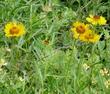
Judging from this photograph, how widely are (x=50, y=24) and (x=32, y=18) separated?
0.13 m

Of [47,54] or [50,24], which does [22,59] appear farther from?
[50,24]

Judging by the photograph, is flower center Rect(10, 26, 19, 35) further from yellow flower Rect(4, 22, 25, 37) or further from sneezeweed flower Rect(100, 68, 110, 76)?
sneezeweed flower Rect(100, 68, 110, 76)

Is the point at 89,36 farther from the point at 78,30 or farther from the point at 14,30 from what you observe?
the point at 14,30

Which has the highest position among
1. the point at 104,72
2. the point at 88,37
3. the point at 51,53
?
the point at 88,37

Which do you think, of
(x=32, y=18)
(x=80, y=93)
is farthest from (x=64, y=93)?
(x=32, y=18)

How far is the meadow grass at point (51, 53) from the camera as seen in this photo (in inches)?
83.2

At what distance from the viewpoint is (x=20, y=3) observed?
9.52 ft

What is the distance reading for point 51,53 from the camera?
232 cm

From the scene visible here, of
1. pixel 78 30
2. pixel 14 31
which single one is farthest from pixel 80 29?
pixel 14 31

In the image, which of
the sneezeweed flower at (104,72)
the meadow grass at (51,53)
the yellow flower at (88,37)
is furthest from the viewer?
the sneezeweed flower at (104,72)

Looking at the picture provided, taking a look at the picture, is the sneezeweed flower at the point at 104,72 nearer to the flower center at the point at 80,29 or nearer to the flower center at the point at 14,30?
the flower center at the point at 80,29

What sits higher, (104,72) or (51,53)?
(51,53)

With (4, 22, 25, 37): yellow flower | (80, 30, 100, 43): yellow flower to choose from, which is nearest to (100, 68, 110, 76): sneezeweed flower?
(80, 30, 100, 43): yellow flower

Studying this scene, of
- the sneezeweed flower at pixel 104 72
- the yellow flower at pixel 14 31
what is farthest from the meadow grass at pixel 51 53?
the yellow flower at pixel 14 31
